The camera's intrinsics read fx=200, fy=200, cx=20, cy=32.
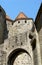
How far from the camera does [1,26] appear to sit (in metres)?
26.1

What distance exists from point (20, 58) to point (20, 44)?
5802 millimetres

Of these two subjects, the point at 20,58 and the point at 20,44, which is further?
the point at 20,58

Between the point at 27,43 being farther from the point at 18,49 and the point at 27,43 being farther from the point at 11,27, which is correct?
the point at 11,27

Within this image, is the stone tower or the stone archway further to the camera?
the stone archway

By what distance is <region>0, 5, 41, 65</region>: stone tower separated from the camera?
5047 millimetres

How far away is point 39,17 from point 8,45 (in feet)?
39.8

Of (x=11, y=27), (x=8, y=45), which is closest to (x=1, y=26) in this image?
(x=11, y=27)

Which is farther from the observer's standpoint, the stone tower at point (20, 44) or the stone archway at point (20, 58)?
the stone archway at point (20, 58)

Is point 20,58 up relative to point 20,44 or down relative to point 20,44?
down

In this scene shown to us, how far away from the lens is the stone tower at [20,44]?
5047 millimetres

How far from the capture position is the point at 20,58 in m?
22.3

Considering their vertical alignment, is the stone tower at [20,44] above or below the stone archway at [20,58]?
above

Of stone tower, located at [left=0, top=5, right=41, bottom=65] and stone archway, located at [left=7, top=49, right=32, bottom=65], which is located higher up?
stone tower, located at [left=0, top=5, right=41, bottom=65]

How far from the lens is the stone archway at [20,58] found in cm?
1688
